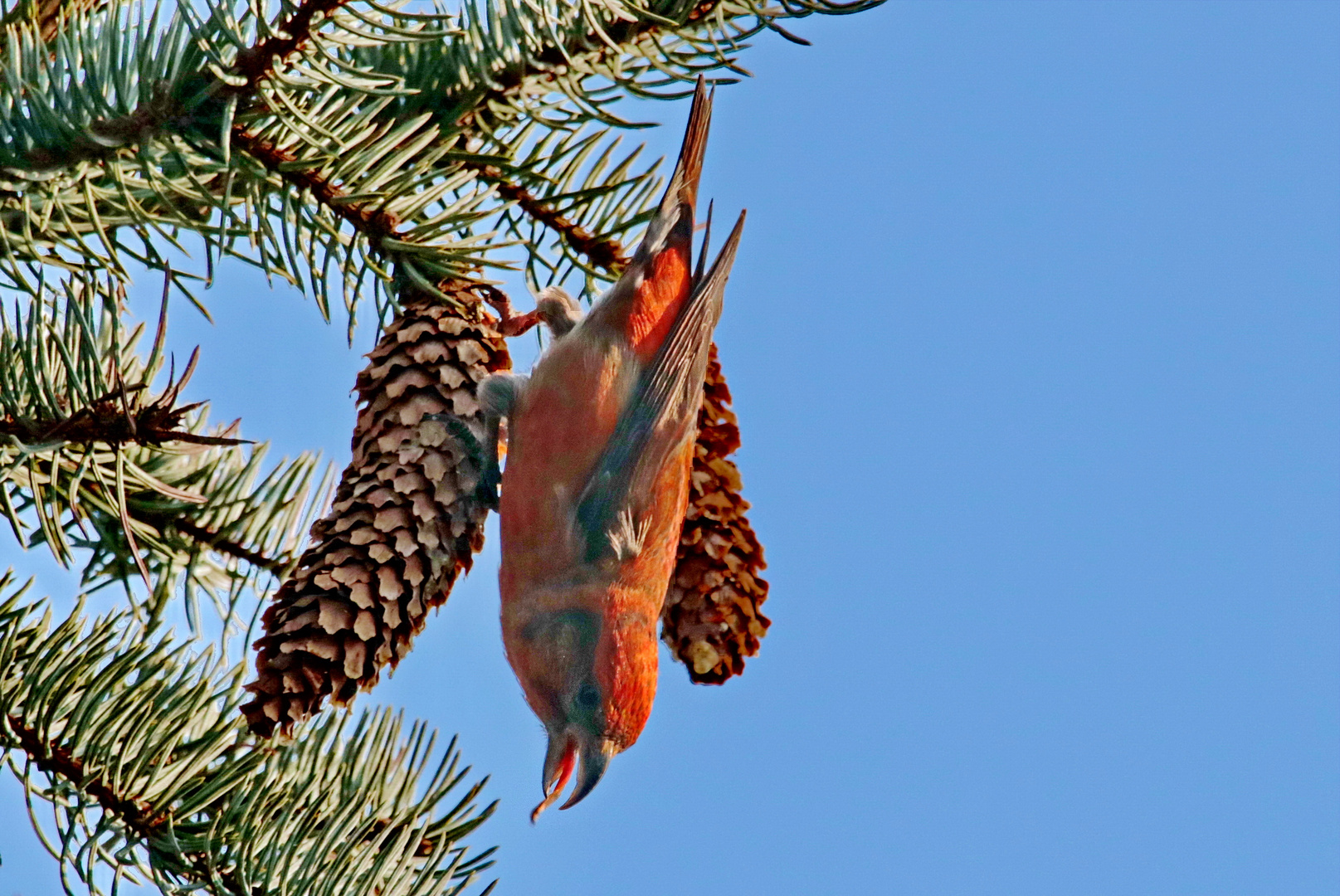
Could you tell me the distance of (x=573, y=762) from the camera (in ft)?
7.88

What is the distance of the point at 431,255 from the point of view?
165cm

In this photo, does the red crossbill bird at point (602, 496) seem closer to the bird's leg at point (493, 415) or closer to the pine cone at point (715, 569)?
the bird's leg at point (493, 415)

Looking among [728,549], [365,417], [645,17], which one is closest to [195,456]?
[365,417]

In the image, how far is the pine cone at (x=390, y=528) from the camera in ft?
5.09

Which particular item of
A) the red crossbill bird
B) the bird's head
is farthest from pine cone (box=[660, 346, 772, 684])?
the bird's head

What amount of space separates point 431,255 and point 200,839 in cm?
77

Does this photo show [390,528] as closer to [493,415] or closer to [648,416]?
[493,415]

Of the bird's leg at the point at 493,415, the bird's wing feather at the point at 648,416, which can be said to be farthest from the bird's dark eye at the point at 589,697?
the bird's leg at the point at 493,415

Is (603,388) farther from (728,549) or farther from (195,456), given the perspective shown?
(195,456)

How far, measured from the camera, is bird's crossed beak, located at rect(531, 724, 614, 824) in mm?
2334

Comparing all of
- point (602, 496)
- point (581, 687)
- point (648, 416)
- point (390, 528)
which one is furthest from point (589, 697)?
point (390, 528)

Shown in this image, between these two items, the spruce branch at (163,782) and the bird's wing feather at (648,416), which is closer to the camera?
the spruce branch at (163,782)

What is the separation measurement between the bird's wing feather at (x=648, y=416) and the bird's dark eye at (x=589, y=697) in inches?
9.6

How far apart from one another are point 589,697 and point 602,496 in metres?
0.37
